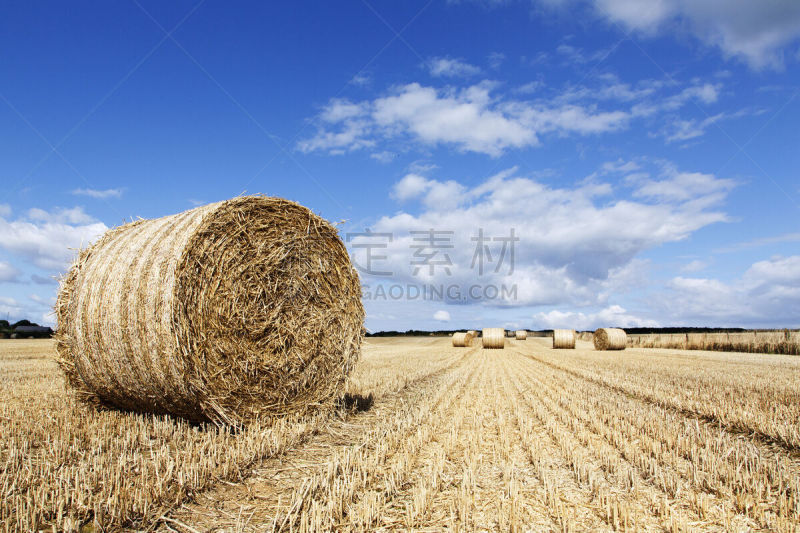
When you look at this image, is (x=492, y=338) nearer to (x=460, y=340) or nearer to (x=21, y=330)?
(x=460, y=340)

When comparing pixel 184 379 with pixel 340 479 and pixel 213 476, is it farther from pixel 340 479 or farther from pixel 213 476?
pixel 340 479

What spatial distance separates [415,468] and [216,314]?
2.70 m

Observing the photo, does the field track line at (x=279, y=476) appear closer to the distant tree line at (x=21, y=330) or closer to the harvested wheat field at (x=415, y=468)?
the harvested wheat field at (x=415, y=468)

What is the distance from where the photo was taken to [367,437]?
16.7 ft

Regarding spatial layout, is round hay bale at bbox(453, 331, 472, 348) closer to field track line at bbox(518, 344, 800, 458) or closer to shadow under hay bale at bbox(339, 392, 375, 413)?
field track line at bbox(518, 344, 800, 458)

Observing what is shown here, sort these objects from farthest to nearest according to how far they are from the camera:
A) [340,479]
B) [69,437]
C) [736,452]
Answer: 1. [69,437]
2. [736,452]
3. [340,479]

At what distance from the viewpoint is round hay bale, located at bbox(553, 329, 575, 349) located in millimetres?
27766

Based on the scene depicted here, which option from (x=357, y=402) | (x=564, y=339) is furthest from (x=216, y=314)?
(x=564, y=339)

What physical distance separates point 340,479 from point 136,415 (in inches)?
137

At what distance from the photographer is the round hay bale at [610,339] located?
25.7 metres

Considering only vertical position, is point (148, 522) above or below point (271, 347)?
below

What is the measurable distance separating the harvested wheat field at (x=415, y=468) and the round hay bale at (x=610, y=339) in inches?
777

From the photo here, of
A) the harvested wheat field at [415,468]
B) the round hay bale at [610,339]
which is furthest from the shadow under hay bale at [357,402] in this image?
the round hay bale at [610,339]

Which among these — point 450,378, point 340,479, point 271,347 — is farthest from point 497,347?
point 340,479
